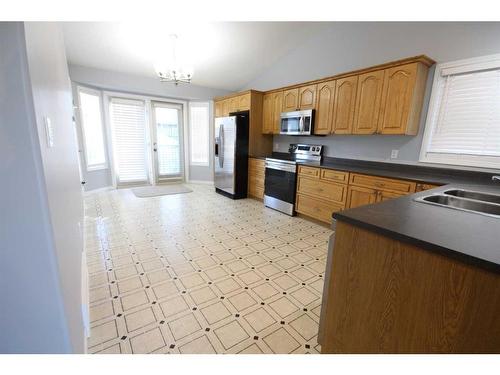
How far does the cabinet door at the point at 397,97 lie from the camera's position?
101 inches

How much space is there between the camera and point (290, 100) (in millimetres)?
3934

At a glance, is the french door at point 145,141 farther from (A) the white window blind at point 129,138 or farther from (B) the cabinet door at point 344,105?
(B) the cabinet door at point 344,105

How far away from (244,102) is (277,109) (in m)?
0.74

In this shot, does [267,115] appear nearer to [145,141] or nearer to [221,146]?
[221,146]

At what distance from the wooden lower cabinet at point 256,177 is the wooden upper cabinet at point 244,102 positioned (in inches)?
40.9

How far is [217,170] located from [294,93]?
2316 millimetres

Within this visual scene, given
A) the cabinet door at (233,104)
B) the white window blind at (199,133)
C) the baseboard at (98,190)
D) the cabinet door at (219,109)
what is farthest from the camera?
the white window blind at (199,133)

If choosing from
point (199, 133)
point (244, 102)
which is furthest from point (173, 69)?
point (199, 133)

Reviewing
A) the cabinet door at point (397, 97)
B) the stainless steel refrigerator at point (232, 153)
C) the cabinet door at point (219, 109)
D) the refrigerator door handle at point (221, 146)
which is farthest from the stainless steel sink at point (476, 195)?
the cabinet door at point (219, 109)

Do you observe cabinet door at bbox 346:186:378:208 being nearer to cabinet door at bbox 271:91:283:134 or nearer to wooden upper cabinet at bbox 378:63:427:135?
wooden upper cabinet at bbox 378:63:427:135

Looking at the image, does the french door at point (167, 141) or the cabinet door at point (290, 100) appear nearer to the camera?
the cabinet door at point (290, 100)

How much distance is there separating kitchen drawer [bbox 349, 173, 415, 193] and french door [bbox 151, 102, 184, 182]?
4529 millimetres
